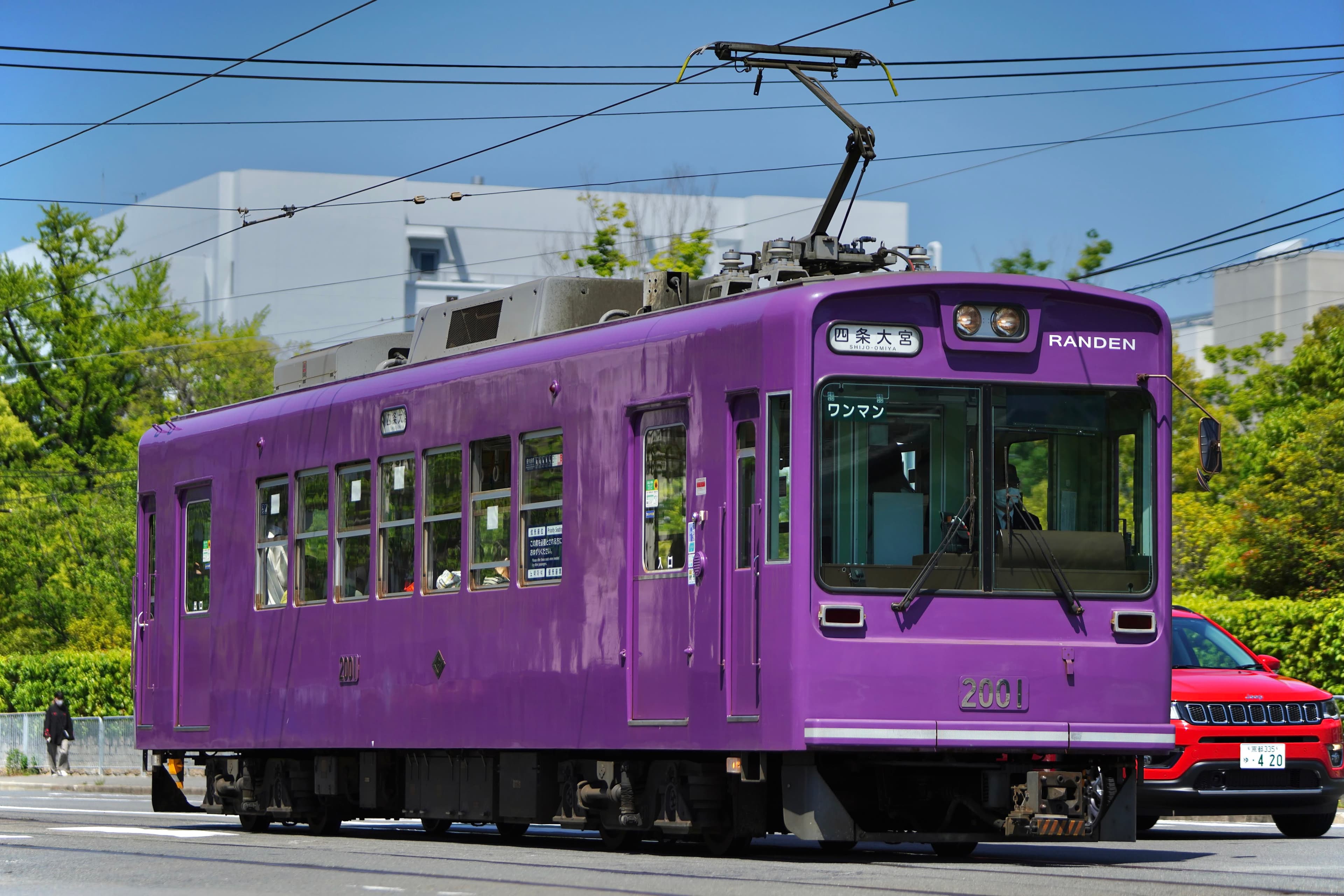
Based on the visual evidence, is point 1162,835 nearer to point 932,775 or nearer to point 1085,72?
point 932,775

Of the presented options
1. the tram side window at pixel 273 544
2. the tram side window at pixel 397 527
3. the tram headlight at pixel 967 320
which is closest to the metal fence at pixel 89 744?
the tram side window at pixel 273 544

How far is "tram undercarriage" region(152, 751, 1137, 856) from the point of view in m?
11.8

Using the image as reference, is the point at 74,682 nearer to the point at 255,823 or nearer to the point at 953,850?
the point at 255,823

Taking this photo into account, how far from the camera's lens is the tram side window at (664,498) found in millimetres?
12734

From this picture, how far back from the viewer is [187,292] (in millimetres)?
74875

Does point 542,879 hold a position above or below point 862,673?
below

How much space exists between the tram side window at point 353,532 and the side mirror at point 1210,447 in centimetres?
638

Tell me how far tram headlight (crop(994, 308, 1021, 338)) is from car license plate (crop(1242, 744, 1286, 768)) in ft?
16.3

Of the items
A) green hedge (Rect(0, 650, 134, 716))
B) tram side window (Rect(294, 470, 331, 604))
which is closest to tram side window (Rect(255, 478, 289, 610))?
tram side window (Rect(294, 470, 331, 604))

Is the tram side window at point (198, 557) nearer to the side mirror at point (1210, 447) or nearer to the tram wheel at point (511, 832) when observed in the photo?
the tram wheel at point (511, 832)

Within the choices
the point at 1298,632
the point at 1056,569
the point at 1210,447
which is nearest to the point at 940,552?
the point at 1056,569

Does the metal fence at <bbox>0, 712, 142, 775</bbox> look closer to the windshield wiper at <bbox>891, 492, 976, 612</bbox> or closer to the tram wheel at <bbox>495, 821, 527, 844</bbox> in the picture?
the tram wheel at <bbox>495, 821, 527, 844</bbox>

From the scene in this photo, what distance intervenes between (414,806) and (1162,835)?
5.85 metres

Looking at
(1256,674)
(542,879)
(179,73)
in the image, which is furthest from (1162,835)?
(179,73)
